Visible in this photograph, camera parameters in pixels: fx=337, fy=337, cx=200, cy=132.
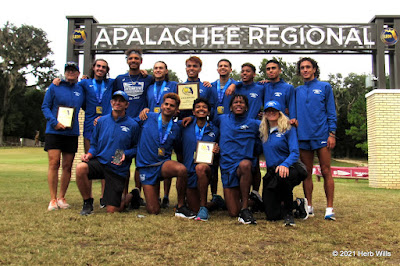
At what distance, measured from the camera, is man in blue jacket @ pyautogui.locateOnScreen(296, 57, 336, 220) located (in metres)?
4.92

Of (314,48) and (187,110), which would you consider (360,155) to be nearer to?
(314,48)

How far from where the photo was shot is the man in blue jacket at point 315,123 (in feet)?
16.1

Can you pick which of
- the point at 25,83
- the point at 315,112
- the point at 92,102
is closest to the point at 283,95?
the point at 315,112

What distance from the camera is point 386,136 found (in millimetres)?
11641

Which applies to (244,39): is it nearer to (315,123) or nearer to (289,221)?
(315,123)

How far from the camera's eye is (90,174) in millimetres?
4953

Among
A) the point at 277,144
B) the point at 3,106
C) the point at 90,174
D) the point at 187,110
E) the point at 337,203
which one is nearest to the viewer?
the point at 277,144

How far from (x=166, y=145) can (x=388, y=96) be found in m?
9.72

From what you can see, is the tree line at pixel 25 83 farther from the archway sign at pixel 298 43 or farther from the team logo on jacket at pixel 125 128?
the team logo on jacket at pixel 125 128

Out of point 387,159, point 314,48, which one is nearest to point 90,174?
point 314,48

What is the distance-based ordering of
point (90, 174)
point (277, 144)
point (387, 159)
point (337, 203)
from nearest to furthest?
point (277, 144) → point (90, 174) → point (337, 203) → point (387, 159)

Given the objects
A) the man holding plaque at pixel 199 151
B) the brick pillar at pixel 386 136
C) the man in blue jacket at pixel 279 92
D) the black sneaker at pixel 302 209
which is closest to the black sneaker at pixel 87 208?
the man holding plaque at pixel 199 151

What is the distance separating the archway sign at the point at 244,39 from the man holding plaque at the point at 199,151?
23.7 feet

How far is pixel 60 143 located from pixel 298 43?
893 centimetres
